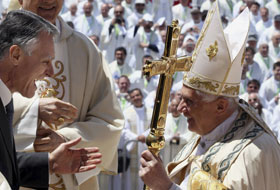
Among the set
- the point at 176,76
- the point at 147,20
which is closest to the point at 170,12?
the point at 147,20

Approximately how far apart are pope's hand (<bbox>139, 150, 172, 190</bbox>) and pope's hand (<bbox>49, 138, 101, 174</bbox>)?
1.48 feet

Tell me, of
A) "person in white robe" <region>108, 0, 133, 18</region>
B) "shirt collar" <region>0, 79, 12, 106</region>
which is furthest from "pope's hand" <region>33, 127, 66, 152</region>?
"person in white robe" <region>108, 0, 133, 18</region>

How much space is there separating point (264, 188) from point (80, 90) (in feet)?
5.29

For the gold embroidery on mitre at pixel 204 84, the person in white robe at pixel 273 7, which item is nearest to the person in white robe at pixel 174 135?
the gold embroidery on mitre at pixel 204 84

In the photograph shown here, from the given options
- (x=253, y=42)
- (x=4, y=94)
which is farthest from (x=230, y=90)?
(x=253, y=42)

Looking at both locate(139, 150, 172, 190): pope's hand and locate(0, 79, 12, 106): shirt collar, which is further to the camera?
locate(139, 150, 172, 190): pope's hand

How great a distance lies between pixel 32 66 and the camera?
3.41m

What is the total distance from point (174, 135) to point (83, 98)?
13.8 ft

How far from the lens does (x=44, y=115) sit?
13.1 feet

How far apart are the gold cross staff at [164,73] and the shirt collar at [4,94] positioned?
658mm

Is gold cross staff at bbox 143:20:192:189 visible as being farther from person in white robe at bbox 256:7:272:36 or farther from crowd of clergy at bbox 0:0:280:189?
person in white robe at bbox 256:7:272:36

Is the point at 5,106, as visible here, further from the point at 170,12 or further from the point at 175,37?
the point at 170,12

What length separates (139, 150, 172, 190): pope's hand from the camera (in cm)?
317

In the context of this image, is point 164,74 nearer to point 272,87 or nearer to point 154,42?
point 272,87
